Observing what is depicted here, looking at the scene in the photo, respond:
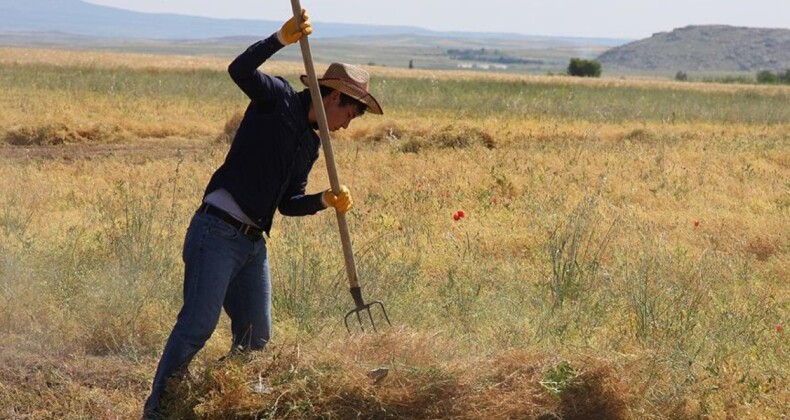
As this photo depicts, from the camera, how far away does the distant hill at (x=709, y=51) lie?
165125mm

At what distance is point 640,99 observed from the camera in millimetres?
30625

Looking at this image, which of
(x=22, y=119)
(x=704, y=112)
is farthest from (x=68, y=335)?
(x=704, y=112)

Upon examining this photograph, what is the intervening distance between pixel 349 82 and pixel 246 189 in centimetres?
59

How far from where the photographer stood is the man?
3.85 m

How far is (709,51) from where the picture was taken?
174 metres

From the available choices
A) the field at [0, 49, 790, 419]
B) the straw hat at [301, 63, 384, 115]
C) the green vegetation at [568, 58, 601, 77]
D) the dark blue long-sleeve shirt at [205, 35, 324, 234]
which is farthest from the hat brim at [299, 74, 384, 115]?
the green vegetation at [568, 58, 601, 77]

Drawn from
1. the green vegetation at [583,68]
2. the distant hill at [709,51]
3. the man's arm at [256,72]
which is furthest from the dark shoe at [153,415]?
the distant hill at [709,51]

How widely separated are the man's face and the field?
0.93 metres

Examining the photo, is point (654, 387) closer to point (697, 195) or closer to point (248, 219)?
point (248, 219)

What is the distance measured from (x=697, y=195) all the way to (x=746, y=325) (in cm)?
520

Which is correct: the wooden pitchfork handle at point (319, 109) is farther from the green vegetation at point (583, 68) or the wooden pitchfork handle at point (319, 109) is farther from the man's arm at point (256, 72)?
the green vegetation at point (583, 68)

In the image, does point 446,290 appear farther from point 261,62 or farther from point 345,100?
point 261,62

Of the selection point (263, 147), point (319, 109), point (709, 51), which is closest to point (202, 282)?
point (263, 147)

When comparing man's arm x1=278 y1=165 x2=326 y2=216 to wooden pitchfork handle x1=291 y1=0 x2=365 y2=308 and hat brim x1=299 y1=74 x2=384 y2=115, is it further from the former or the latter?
hat brim x1=299 y1=74 x2=384 y2=115
